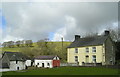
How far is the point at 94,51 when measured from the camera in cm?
5009

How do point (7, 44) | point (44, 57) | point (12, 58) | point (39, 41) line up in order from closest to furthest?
point (12, 58) < point (44, 57) < point (39, 41) < point (7, 44)

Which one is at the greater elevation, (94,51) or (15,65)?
(94,51)

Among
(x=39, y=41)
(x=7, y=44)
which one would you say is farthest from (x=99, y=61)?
(x=7, y=44)

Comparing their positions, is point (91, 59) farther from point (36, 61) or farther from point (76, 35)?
point (36, 61)

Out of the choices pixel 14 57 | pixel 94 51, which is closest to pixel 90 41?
pixel 94 51

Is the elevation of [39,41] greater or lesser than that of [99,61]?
greater

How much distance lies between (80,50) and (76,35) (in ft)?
20.0

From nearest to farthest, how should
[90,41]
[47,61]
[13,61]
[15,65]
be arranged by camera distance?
[15,65], [13,61], [90,41], [47,61]

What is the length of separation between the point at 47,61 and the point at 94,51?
14.0 metres

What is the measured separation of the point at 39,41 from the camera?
281 feet

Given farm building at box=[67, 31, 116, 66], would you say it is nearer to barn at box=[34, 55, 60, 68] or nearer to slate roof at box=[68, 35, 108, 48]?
slate roof at box=[68, 35, 108, 48]

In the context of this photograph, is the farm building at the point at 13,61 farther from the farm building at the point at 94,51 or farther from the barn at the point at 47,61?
the farm building at the point at 94,51

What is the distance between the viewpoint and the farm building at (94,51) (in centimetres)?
4884

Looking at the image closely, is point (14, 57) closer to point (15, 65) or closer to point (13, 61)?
point (13, 61)
